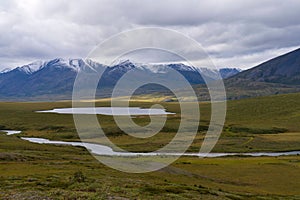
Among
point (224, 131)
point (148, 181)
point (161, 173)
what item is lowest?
point (161, 173)

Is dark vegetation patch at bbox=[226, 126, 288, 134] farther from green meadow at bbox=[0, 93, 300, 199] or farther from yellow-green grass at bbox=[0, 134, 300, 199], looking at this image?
yellow-green grass at bbox=[0, 134, 300, 199]

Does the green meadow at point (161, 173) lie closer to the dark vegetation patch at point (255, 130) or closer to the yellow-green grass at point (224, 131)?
the dark vegetation patch at point (255, 130)

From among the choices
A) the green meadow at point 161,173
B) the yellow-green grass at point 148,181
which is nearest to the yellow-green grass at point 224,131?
the green meadow at point 161,173

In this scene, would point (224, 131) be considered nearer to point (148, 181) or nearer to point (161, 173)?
point (161, 173)

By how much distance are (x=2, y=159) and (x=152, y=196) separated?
3254cm

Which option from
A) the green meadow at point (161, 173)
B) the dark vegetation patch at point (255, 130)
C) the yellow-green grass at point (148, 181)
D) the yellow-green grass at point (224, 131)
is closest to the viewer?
the yellow-green grass at point (148, 181)

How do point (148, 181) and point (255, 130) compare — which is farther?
point (255, 130)

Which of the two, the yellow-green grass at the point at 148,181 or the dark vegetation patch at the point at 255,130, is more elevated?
the dark vegetation patch at the point at 255,130

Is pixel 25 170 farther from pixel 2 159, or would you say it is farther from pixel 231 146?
pixel 231 146

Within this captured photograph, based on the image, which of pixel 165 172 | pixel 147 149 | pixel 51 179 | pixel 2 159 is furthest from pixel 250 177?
pixel 147 149

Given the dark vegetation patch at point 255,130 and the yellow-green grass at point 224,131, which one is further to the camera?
the dark vegetation patch at point 255,130

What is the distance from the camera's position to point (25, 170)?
48.8 m

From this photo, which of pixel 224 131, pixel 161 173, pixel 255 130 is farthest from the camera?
pixel 255 130

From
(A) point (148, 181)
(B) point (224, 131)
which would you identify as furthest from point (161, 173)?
(B) point (224, 131)
